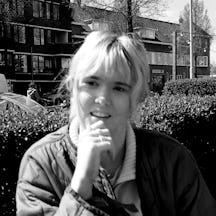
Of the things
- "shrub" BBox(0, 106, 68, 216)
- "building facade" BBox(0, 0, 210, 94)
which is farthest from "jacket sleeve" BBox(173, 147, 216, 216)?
"building facade" BBox(0, 0, 210, 94)

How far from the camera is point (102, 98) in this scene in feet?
5.46

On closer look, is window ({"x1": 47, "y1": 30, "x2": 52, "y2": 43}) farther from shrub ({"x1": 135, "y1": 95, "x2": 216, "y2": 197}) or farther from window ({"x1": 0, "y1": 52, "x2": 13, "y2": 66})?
shrub ({"x1": 135, "y1": 95, "x2": 216, "y2": 197})

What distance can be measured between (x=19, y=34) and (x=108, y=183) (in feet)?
146

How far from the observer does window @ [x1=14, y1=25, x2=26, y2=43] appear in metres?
43.9

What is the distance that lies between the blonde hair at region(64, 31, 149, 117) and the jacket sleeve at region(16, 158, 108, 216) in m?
0.40

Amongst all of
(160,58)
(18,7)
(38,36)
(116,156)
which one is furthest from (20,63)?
(116,156)

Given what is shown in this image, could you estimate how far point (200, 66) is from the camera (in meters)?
73.1

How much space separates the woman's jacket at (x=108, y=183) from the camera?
5.10 feet

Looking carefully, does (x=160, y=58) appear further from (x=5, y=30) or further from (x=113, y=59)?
(x=113, y=59)

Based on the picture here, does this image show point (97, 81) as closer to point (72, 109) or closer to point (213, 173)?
point (72, 109)

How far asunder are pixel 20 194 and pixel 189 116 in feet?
12.3

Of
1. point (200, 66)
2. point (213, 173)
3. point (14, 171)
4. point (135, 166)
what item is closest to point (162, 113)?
point (213, 173)

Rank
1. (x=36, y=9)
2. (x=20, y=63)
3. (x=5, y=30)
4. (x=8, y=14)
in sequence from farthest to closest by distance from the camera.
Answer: (x=36, y=9) < (x=20, y=63) < (x=5, y=30) < (x=8, y=14)

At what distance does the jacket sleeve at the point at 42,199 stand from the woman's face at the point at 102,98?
10.8 inches
